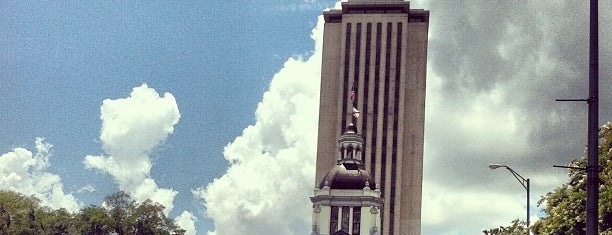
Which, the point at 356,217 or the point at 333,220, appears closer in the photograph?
the point at 333,220

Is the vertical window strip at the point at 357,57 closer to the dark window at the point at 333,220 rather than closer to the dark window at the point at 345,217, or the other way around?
the dark window at the point at 345,217

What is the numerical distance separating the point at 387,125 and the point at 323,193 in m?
27.9

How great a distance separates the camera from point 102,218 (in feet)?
310

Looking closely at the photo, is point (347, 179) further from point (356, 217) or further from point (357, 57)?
point (357, 57)

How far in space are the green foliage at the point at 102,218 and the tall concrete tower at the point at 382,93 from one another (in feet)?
89.9

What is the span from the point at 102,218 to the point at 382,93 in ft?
140

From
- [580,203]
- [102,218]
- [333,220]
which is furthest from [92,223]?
[580,203]

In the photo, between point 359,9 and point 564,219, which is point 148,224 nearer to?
point 359,9

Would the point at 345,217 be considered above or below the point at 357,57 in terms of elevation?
below

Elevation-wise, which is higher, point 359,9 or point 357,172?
point 359,9

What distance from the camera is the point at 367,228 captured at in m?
91.2

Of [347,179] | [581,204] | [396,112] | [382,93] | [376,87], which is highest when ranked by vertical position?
[376,87]

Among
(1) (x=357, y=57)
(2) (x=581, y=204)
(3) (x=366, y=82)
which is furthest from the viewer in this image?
(1) (x=357, y=57)

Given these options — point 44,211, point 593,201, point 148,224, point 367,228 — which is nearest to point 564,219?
point 593,201
